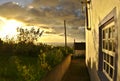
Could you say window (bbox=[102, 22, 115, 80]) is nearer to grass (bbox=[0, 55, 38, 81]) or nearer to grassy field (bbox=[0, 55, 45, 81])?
grassy field (bbox=[0, 55, 45, 81])

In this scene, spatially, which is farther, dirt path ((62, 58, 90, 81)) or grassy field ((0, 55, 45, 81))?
dirt path ((62, 58, 90, 81))

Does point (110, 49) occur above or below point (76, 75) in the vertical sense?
above

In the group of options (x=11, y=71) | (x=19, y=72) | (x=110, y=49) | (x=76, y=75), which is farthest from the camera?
(x=76, y=75)

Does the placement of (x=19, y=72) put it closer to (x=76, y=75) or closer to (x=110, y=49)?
(x=76, y=75)

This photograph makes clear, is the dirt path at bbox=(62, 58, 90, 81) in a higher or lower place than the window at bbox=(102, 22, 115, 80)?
lower

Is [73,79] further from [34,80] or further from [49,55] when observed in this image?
[34,80]

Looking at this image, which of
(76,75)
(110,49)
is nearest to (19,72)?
(76,75)

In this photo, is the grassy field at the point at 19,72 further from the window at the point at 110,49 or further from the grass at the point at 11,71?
the window at the point at 110,49

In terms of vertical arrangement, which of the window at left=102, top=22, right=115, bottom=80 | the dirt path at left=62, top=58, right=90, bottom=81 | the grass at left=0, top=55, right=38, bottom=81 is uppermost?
the window at left=102, top=22, right=115, bottom=80

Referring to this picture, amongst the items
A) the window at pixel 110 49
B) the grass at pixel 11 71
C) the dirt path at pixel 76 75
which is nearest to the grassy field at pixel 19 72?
the grass at pixel 11 71

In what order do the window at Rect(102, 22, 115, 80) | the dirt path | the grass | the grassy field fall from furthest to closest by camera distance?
the dirt path
the grass
the grassy field
the window at Rect(102, 22, 115, 80)

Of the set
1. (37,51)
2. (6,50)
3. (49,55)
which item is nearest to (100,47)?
(49,55)

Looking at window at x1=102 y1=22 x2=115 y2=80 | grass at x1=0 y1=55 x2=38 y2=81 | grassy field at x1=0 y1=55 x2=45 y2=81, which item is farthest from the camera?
grass at x1=0 y1=55 x2=38 y2=81

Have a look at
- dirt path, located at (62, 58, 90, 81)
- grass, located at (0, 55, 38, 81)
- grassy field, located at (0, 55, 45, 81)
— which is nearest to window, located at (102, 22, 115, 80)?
grassy field, located at (0, 55, 45, 81)
